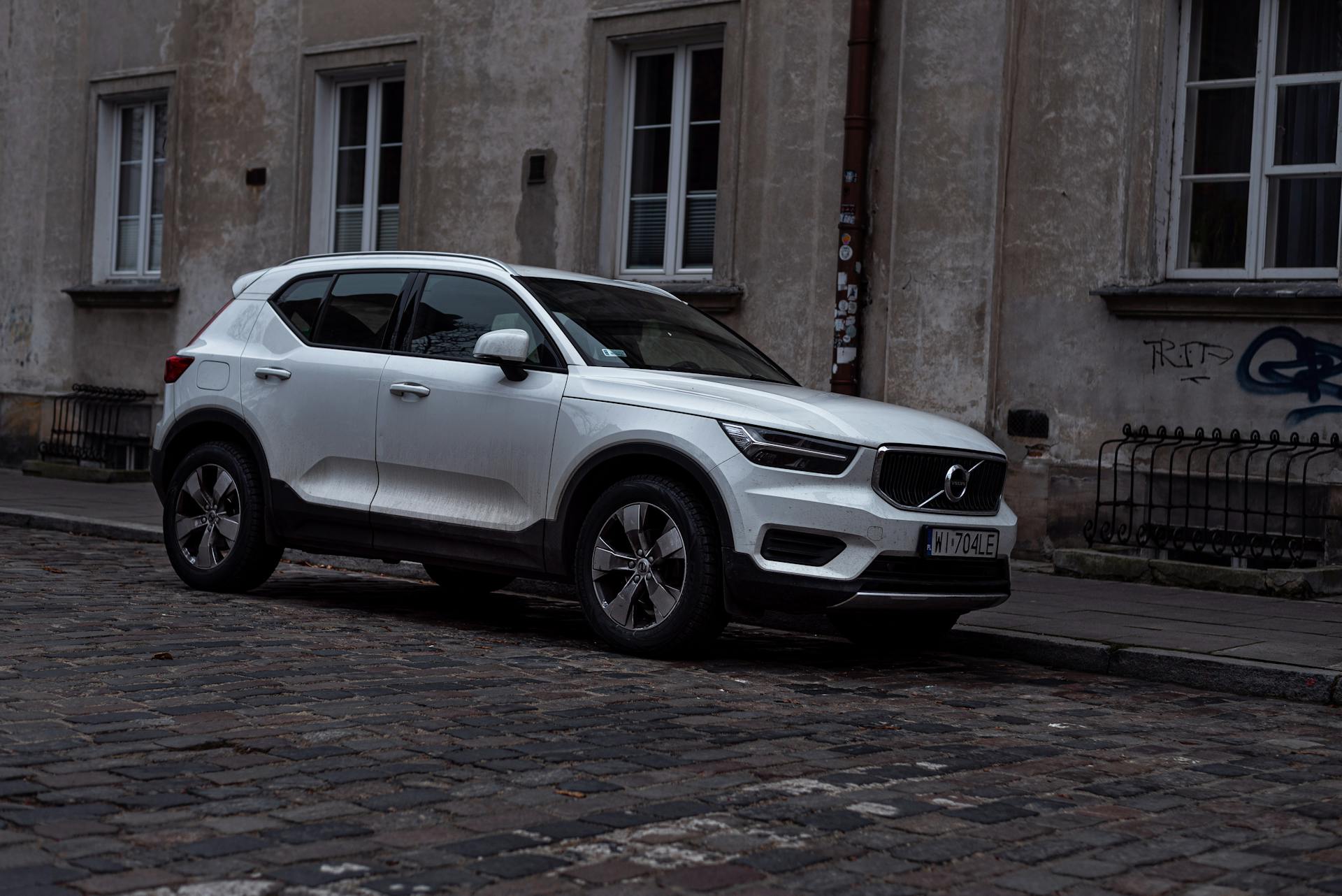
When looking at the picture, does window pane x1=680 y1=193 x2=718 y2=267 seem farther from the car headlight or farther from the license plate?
the car headlight

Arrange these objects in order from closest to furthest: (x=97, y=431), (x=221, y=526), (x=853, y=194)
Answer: (x=221, y=526)
(x=853, y=194)
(x=97, y=431)

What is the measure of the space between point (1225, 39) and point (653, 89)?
4968 millimetres

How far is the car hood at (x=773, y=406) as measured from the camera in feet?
23.7

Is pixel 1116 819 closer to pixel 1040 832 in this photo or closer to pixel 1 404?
pixel 1040 832

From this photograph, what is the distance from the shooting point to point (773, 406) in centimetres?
733

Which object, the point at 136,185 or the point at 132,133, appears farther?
the point at 132,133

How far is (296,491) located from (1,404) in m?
12.3

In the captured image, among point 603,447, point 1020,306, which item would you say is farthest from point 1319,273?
point 603,447

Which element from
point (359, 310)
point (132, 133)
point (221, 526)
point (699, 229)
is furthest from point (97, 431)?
point (359, 310)

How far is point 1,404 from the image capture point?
19594 millimetres

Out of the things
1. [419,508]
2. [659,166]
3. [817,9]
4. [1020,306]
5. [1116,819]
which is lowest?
[1116,819]

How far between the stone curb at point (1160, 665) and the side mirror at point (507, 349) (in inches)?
98.0

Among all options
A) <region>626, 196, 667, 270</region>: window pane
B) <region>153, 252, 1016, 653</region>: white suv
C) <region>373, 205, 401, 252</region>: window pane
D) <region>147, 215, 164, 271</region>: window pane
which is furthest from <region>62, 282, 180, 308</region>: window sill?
<region>153, 252, 1016, 653</region>: white suv

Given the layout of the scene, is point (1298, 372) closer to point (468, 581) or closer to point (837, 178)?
point (837, 178)
